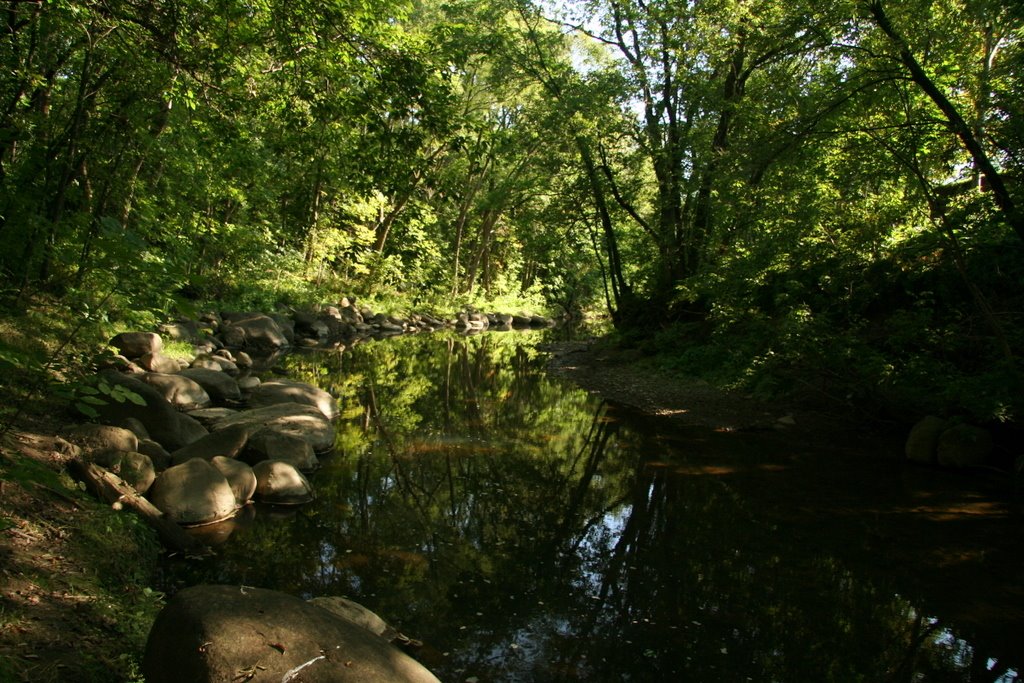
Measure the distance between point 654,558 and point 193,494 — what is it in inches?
161

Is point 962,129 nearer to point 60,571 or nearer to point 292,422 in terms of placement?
point 292,422

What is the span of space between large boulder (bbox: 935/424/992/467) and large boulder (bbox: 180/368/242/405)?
10.1m

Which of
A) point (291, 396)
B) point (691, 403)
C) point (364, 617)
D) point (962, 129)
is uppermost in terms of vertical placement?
point (962, 129)

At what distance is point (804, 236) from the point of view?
32.9 ft

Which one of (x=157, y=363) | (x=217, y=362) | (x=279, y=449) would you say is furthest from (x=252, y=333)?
(x=279, y=449)

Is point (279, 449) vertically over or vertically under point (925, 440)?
under

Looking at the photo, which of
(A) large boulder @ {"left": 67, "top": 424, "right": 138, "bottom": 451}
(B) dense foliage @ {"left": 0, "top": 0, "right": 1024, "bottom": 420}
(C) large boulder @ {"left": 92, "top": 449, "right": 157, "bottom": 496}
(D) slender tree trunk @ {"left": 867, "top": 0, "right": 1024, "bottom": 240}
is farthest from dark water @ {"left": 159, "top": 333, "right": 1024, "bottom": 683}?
(D) slender tree trunk @ {"left": 867, "top": 0, "right": 1024, "bottom": 240}

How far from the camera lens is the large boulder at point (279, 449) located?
24.5 feet

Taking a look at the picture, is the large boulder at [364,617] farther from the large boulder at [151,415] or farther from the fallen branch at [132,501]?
the large boulder at [151,415]

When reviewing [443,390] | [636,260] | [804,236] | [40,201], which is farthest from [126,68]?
[636,260]

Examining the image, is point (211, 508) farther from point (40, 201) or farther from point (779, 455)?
point (779, 455)

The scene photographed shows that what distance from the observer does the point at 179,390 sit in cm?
972

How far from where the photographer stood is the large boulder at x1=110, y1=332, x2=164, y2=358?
11289 millimetres

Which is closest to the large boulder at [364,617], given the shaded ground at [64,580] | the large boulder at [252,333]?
the shaded ground at [64,580]
